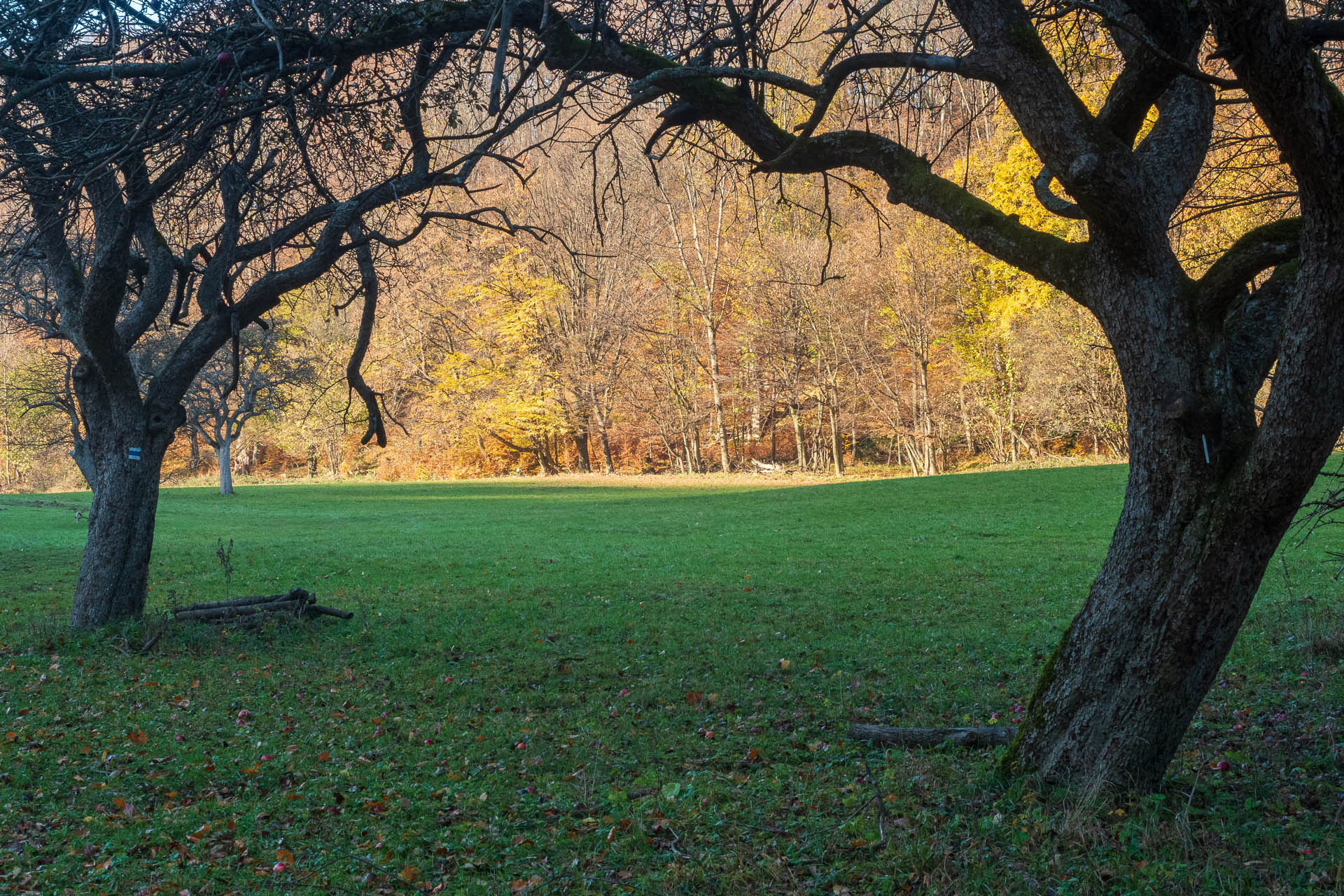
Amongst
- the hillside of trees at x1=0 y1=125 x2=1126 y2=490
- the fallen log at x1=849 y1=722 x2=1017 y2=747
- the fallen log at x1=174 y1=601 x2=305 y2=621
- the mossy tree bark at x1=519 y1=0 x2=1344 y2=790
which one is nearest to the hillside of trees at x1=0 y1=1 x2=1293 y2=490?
the hillside of trees at x1=0 y1=125 x2=1126 y2=490

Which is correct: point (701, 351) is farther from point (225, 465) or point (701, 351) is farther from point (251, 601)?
point (251, 601)

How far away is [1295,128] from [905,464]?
39.3 m

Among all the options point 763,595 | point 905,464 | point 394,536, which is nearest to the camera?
point 763,595

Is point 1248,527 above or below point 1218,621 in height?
above

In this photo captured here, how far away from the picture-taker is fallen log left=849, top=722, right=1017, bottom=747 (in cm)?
506

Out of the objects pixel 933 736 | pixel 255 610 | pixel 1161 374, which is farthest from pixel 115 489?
pixel 1161 374

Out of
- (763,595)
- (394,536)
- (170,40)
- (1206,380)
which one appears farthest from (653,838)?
(394,536)

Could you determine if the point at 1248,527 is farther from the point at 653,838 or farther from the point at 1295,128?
the point at 653,838

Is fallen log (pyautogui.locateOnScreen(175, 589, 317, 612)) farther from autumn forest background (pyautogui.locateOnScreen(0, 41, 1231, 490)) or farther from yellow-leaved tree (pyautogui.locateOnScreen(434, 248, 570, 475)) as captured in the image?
yellow-leaved tree (pyautogui.locateOnScreen(434, 248, 570, 475))

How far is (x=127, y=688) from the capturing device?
23.8 ft

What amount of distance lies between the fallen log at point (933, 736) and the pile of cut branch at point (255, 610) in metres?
6.51

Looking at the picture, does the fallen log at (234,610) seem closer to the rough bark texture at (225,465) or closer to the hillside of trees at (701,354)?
the hillside of trees at (701,354)

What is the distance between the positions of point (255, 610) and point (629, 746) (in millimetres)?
5527

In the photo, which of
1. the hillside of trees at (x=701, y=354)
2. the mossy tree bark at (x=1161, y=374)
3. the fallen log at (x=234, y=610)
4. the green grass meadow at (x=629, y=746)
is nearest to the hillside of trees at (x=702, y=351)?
the hillside of trees at (x=701, y=354)
